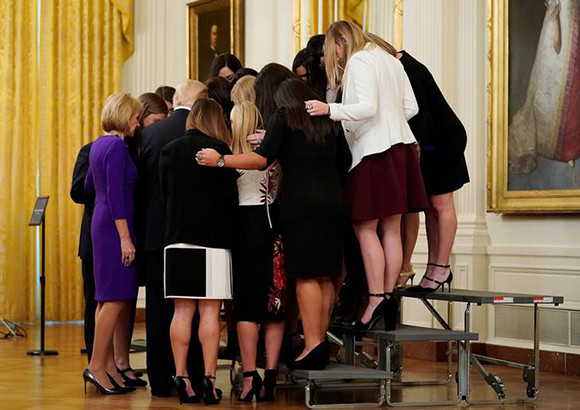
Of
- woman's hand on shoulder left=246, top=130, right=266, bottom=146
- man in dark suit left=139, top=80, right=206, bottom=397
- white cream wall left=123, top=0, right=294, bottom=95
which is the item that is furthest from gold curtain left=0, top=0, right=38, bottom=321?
woman's hand on shoulder left=246, top=130, right=266, bottom=146

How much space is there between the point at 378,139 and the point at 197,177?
3.60ft

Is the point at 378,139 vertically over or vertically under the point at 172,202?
over

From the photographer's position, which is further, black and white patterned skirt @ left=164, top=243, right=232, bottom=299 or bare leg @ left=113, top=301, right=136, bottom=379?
bare leg @ left=113, top=301, right=136, bottom=379

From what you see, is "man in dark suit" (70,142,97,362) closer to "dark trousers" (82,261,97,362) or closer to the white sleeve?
"dark trousers" (82,261,97,362)

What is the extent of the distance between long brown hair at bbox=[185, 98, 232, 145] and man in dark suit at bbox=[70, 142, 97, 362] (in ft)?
3.88

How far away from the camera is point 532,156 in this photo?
8.34m

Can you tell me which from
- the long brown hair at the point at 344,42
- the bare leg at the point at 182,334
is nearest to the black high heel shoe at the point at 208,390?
the bare leg at the point at 182,334

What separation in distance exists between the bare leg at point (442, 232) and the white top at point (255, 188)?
1186 millimetres

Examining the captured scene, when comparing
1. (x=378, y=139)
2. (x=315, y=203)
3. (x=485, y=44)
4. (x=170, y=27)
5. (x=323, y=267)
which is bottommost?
(x=323, y=267)

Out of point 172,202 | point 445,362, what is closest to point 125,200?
point 172,202

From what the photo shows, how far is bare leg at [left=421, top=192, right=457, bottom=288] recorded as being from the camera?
259 inches

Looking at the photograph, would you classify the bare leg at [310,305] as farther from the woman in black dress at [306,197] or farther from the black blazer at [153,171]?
the black blazer at [153,171]

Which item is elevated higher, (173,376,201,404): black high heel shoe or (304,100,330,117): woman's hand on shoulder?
(304,100,330,117): woman's hand on shoulder

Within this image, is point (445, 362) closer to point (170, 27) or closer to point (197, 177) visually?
point (197, 177)
